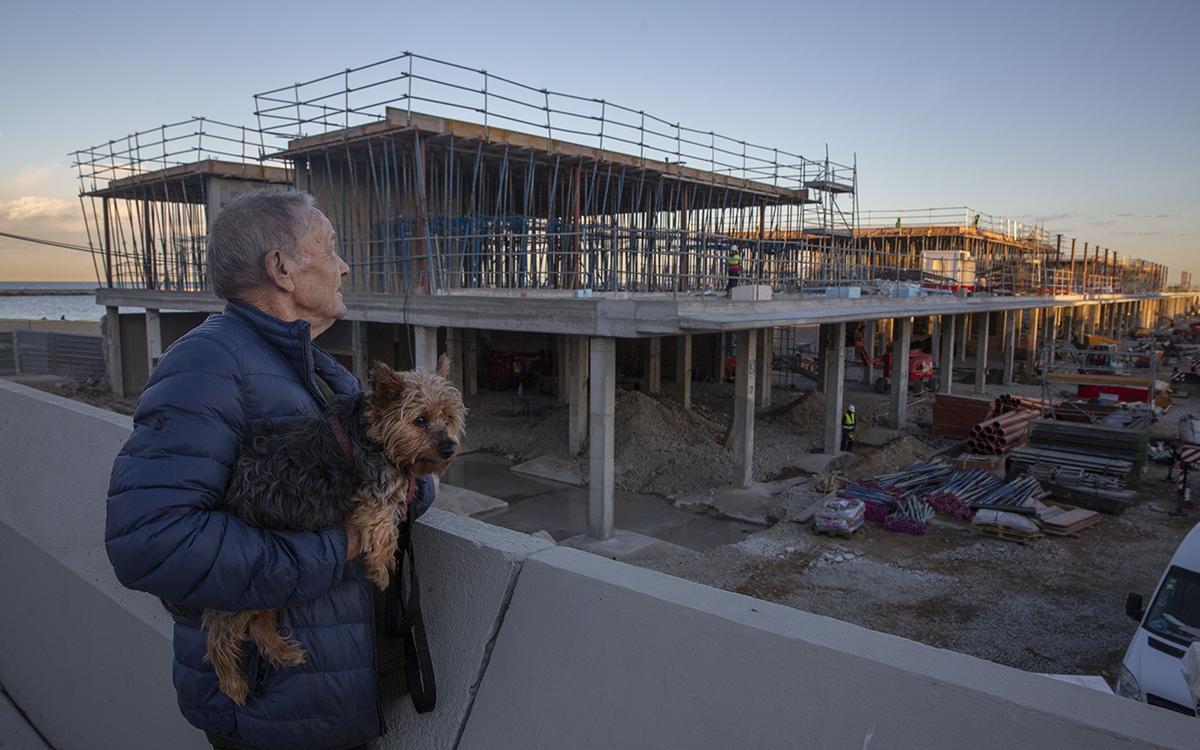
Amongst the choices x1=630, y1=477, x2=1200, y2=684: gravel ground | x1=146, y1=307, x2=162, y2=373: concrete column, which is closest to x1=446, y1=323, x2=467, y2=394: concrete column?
x1=146, y1=307, x2=162, y2=373: concrete column

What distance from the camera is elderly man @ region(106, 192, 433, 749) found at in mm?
1586

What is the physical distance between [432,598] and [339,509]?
611 mm

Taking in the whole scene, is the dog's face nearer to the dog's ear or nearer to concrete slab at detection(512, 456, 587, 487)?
the dog's ear

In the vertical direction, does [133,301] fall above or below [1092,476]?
above

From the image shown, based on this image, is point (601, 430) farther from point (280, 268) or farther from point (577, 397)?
point (280, 268)

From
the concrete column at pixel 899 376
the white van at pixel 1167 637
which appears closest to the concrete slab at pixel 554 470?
the concrete column at pixel 899 376

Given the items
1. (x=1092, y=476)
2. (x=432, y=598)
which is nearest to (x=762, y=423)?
(x=1092, y=476)

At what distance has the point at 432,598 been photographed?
2.23m

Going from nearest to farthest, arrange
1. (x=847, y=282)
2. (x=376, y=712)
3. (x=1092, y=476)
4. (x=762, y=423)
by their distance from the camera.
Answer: (x=376, y=712) → (x=1092, y=476) → (x=762, y=423) → (x=847, y=282)

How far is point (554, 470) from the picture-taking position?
16.3m

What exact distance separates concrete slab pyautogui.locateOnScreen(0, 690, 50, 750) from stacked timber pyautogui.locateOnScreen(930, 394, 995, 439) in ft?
64.9

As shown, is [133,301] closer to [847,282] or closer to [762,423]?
[762,423]

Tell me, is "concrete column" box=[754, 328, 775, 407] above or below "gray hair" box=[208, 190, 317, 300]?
below

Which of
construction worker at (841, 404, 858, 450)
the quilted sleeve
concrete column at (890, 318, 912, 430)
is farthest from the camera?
concrete column at (890, 318, 912, 430)
